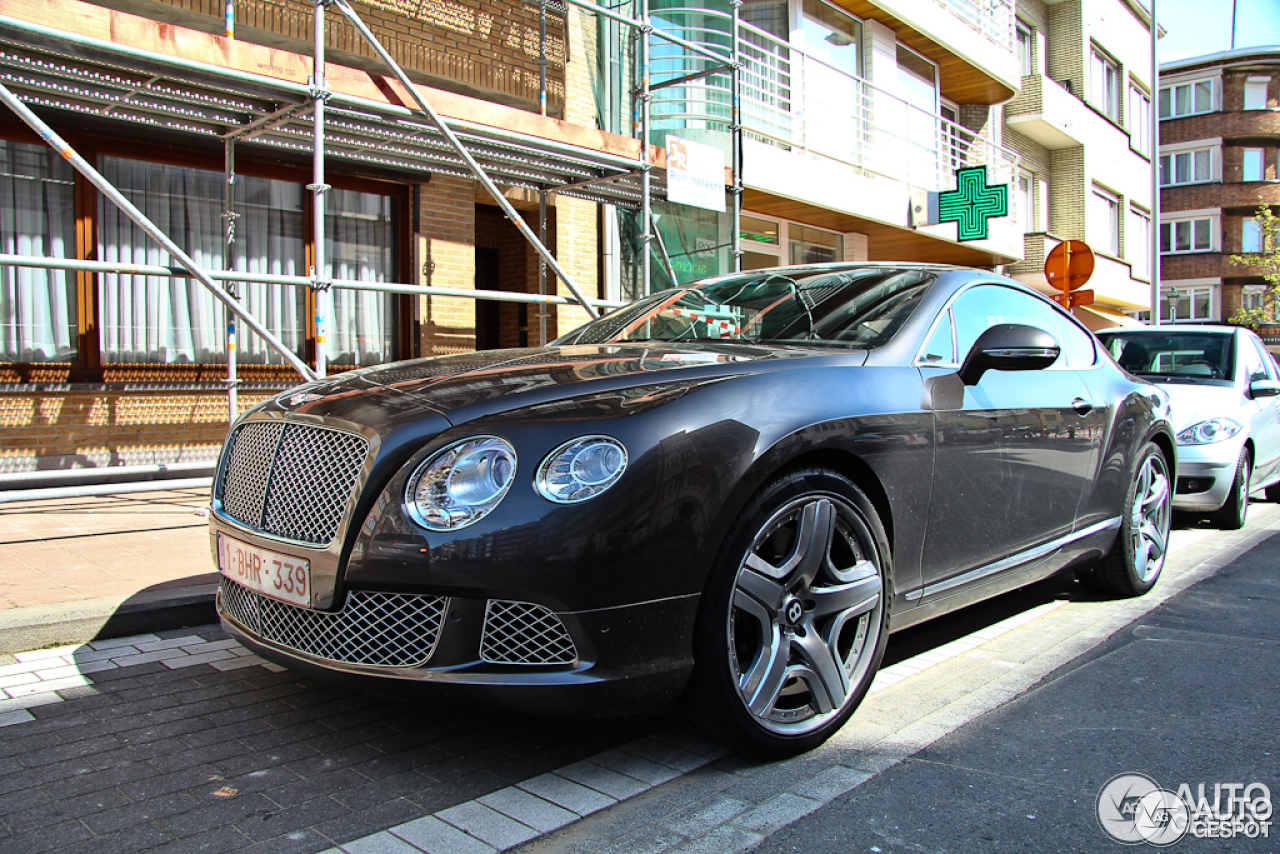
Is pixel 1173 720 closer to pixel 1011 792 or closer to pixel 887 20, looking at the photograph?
pixel 1011 792

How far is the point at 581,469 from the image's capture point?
2.52 metres

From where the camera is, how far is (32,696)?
3428 millimetres

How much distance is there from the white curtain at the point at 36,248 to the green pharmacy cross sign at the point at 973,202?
39.6 ft

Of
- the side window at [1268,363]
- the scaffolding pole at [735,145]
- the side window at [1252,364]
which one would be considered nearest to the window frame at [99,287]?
the scaffolding pole at [735,145]

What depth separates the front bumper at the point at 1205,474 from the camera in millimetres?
7211

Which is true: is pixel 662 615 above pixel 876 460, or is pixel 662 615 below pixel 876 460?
below

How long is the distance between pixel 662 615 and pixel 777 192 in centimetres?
1039

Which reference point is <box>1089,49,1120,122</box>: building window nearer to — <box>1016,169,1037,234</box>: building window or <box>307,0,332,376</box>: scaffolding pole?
<box>1016,169,1037,234</box>: building window

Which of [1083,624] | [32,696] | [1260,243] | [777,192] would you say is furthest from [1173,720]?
[1260,243]

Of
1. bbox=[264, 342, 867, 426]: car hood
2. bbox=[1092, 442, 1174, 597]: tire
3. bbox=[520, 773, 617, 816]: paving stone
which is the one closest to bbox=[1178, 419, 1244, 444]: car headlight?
bbox=[1092, 442, 1174, 597]: tire

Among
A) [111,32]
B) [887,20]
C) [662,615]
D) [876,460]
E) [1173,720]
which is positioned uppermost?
[887,20]

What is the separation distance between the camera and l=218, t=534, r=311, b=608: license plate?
2.73 metres

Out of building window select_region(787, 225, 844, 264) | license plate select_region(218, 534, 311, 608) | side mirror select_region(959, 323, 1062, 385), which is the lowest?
license plate select_region(218, 534, 311, 608)

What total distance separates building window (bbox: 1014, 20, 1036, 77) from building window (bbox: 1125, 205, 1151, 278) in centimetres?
682
